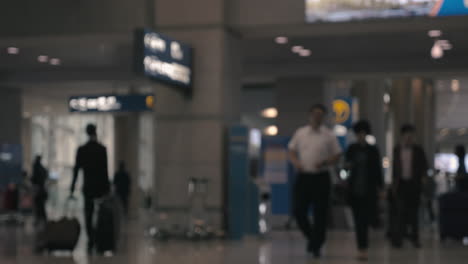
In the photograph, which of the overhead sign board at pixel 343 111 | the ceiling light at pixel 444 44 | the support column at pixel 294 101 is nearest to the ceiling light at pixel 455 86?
the overhead sign board at pixel 343 111

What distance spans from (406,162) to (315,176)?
2.37m

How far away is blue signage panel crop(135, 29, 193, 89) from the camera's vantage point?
10695 millimetres

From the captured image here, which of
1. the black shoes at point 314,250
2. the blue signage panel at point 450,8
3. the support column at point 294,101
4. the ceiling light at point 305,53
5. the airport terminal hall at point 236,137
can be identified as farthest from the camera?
the support column at point 294,101

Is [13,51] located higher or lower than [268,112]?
higher

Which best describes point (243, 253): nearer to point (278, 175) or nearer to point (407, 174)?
point (407, 174)

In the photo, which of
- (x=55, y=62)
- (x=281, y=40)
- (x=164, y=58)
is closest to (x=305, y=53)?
(x=281, y=40)

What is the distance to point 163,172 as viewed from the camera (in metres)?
13.2

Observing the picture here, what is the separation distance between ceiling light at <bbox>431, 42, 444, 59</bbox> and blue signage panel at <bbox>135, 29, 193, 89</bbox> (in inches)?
246

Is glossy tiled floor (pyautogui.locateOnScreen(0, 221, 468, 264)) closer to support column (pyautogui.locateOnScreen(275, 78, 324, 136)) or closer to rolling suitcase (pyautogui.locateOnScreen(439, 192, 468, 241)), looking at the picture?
rolling suitcase (pyautogui.locateOnScreen(439, 192, 468, 241))

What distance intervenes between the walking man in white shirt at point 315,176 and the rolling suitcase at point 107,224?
2.29 metres

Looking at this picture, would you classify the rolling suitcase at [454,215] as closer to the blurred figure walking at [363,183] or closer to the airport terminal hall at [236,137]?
the airport terminal hall at [236,137]

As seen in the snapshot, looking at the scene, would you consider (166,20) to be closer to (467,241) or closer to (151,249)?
(151,249)

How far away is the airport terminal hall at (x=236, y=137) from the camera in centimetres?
932

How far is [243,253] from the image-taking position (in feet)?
32.8
